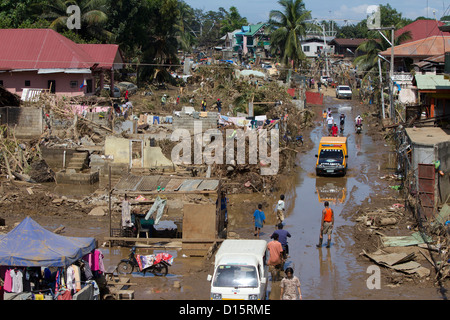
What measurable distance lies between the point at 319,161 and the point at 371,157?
569cm

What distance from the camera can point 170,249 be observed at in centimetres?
1616

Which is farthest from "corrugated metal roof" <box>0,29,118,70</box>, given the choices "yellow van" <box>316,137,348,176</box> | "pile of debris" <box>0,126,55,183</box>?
"yellow van" <box>316,137,348,176</box>

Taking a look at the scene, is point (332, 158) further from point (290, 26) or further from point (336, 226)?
Answer: point (290, 26)

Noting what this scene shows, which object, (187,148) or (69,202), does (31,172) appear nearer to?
(69,202)

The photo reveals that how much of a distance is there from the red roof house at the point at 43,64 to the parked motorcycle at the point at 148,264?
26.3m

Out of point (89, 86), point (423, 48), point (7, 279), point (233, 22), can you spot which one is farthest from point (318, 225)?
point (233, 22)

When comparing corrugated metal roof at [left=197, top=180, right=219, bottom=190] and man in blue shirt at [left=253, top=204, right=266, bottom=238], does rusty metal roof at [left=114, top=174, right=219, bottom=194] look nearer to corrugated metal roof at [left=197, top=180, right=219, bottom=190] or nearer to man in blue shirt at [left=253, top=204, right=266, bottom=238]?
corrugated metal roof at [left=197, top=180, right=219, bottom=190]

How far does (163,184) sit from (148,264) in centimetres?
433

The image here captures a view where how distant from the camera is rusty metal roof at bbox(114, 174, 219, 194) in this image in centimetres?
1692

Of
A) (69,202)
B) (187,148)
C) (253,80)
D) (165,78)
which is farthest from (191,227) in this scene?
(165,78)

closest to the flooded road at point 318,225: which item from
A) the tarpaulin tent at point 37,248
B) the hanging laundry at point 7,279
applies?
the tarpaulin tent at point 37,248

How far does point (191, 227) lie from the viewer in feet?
52.6

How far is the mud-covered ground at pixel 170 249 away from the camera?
42.7 feet

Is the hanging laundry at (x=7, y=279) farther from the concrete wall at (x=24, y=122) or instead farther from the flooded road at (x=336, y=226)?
the concrete wall at (x=24, y=122)
